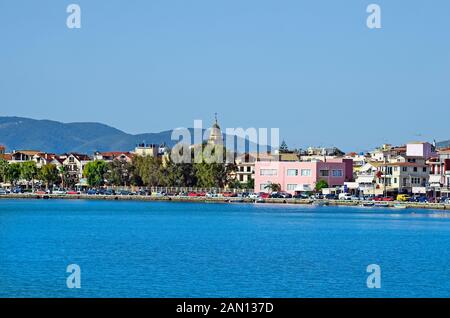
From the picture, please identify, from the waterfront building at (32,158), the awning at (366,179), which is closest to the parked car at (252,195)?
the awning at (366,179)

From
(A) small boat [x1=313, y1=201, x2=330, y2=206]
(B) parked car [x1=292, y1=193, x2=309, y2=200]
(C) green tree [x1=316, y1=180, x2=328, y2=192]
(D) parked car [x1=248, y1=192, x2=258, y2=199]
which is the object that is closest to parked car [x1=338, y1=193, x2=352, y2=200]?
(A) small boat [x1=313, y1=201, x2=330, y2=206]

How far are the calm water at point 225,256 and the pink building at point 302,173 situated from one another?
799 inches

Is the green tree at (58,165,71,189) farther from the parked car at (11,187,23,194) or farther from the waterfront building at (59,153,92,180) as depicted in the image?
the parked car at (11,187,23,194)

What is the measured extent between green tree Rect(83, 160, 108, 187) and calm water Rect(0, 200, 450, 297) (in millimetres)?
38383

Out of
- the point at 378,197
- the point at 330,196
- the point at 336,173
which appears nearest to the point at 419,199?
the point at 378,197

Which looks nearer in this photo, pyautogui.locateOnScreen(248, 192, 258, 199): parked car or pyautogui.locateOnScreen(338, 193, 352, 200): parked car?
pyautogui.locateOnScreen(338, 193, 352, 200): parked car

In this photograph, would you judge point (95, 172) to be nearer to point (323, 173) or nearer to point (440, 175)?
point (323, 173)

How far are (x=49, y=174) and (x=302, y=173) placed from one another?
30538 mm

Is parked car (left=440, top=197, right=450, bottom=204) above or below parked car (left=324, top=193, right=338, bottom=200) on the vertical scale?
below

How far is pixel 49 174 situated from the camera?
334 ft

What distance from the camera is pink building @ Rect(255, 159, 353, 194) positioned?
8006 centimetres

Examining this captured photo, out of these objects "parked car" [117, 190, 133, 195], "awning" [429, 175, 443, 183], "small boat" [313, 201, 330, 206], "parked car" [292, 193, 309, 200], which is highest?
"awning" [429, 175, 443, 183]

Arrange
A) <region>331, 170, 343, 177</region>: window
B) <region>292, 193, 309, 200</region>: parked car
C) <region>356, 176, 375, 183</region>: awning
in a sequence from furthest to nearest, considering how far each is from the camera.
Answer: <region>331, 170, 343, 177</region>: window → <region>292, 193, 309, 200</region>: parked car → <region>356, 176, 375, 183</region>: awning

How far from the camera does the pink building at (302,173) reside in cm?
8006
